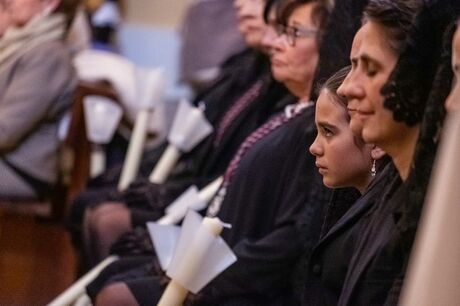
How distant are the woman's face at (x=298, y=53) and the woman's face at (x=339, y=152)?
0.59 m

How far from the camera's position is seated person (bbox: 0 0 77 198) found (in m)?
3.51

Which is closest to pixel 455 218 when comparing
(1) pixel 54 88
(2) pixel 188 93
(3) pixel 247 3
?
(3) pixel 247 3

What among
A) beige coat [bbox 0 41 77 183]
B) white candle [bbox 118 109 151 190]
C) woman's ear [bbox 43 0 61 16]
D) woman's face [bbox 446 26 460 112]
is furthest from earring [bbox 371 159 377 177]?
woman's ear [bbox 43 0 61 16]

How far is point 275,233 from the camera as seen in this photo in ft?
7.56

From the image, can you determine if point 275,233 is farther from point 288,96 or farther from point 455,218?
point 455,218

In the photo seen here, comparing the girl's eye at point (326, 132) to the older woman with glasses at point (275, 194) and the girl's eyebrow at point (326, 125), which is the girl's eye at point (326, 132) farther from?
the older woman with glasses at point (275, 194)

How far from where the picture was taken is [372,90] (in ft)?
5.22

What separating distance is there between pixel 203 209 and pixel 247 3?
624 mm

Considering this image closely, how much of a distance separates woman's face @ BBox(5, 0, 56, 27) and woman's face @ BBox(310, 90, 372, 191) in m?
1.95

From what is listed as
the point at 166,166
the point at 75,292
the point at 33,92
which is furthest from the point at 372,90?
the point at 33,92

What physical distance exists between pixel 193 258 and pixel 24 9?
71.2 inches

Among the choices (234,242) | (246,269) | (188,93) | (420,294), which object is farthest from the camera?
(188,93)

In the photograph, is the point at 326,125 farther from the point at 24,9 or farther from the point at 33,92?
the point at 24,9

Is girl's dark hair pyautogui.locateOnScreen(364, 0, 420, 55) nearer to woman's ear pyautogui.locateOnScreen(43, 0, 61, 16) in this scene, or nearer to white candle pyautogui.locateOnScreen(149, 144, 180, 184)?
white candle pyautogui.locateOnScreen(149, 144, 180, 184)
